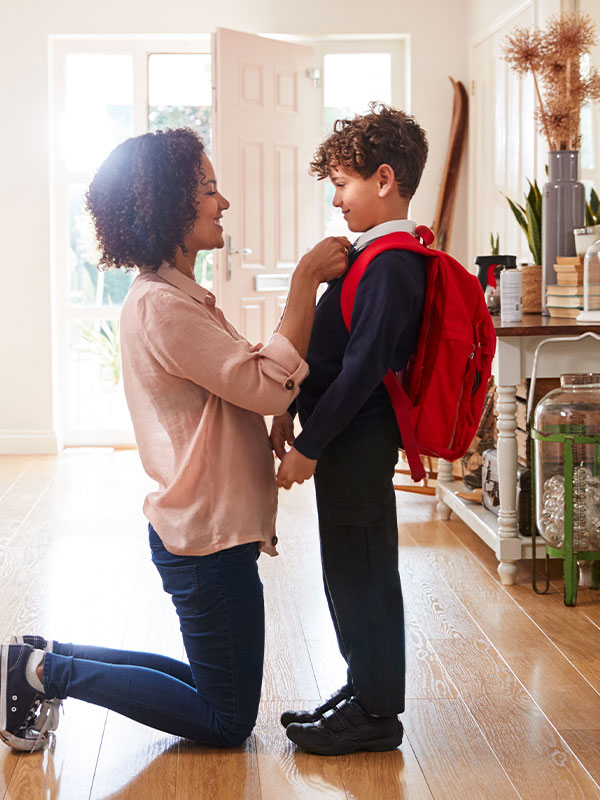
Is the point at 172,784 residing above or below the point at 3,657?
below

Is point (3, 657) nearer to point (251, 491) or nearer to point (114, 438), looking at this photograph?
point (251, 491)

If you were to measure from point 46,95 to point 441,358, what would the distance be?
181 inches

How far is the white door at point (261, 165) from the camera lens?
5.45 metres

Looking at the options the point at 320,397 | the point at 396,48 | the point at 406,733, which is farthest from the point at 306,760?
the point at 396,48

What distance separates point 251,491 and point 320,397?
0.23 metres

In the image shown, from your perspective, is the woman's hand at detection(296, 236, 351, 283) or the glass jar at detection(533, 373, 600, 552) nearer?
the woman's hand at detection(296, 236, 351, 283)

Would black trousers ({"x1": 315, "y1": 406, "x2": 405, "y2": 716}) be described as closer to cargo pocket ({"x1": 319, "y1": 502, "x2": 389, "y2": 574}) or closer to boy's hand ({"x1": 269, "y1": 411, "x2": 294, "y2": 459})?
cargo pocket ({"x1": 319, "y1": 502, "x2": 389, "y2": 574})

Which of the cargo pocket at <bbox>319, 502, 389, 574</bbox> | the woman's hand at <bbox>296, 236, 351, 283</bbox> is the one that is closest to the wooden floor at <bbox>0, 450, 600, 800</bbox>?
the cargo pocket at <bbox>319, 502, 389, 574</bbox>

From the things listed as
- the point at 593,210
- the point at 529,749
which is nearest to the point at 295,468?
the point at 529,749

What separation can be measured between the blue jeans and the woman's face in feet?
1.95

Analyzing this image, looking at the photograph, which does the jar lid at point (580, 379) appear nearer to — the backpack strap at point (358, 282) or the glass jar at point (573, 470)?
the glass jar at point (573, 470)

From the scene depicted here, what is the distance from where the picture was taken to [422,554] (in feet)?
12.0

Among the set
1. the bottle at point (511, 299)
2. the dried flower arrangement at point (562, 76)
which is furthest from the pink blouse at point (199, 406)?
the dried flower arrangement at point (562, 76)

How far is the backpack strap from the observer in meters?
1.88
